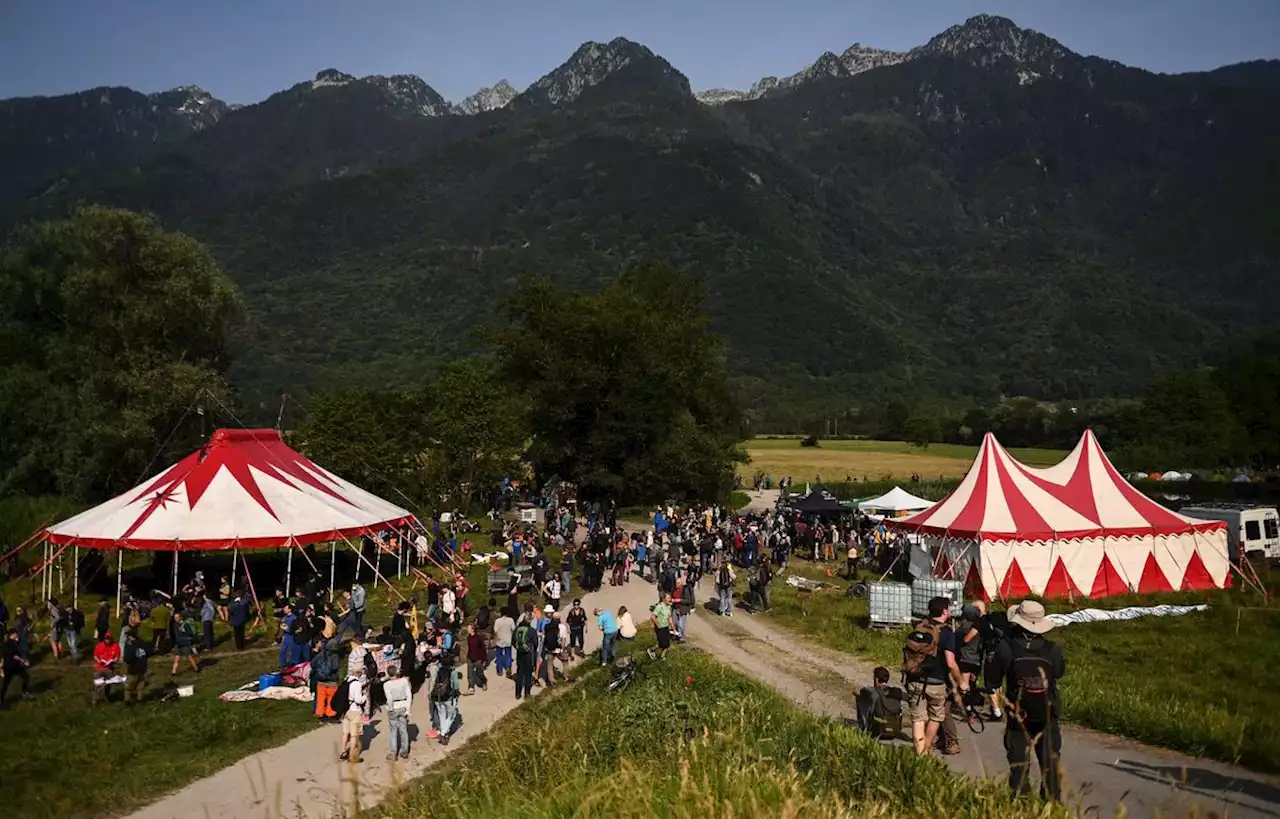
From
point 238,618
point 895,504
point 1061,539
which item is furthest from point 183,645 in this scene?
point 895,504

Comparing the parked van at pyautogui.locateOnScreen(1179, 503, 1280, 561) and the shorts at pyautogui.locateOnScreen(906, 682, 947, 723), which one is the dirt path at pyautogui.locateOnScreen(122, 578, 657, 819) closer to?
the shorts at pyautogui.locateOnScreen(906, 682, 947, 723)

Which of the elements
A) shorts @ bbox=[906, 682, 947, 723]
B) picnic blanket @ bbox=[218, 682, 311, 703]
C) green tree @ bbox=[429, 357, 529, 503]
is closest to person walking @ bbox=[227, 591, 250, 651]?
picnic blanket @ bbox=[218, 682, 311, 703]

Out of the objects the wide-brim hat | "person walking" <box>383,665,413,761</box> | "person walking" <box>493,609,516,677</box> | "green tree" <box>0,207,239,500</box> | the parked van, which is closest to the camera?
the wide-brim hat

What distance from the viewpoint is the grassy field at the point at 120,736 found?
996cm

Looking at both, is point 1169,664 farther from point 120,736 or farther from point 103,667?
point 103,667

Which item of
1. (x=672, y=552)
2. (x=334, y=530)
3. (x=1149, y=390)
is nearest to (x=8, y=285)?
(x=334, y=530)

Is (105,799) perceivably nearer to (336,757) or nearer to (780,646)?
(336,757)

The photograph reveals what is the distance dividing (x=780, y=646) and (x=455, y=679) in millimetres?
7445

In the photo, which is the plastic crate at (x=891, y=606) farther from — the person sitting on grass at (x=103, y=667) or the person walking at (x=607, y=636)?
the person sitting on grass at (x=103, y=667)

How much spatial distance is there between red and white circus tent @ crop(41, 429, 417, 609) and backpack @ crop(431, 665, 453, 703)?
8.60m

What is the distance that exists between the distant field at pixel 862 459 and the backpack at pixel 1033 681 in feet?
188

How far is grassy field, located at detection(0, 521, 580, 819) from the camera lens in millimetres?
9961

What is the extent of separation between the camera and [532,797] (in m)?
5.23

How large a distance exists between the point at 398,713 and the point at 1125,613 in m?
16.1
